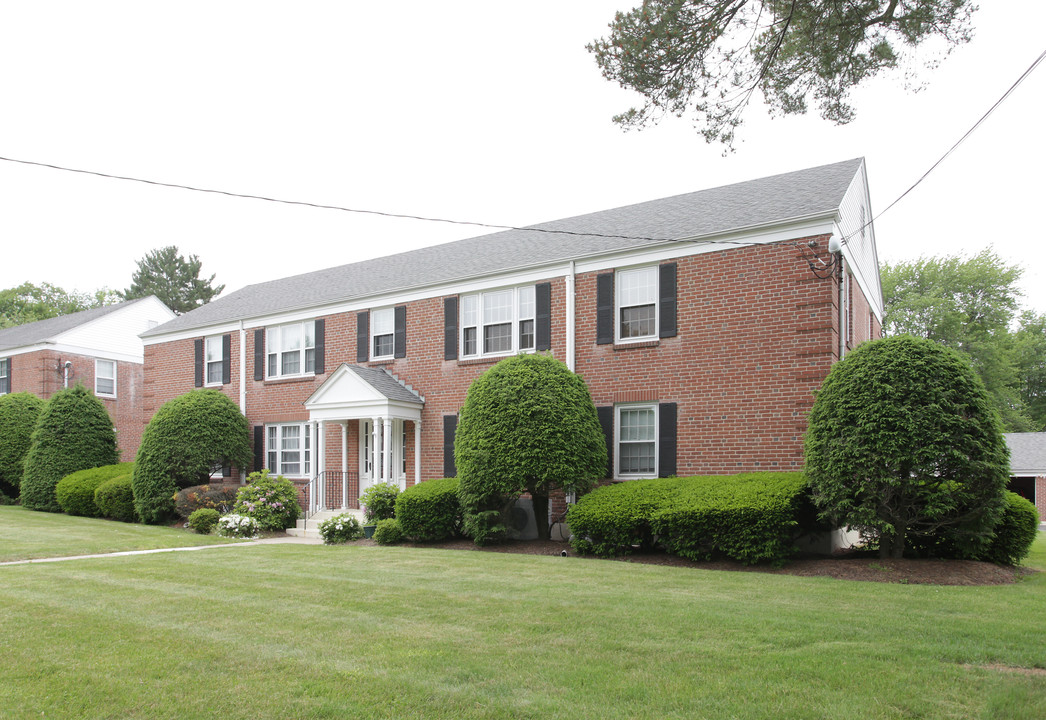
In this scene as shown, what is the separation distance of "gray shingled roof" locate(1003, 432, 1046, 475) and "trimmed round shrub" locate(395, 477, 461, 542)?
28.3 m

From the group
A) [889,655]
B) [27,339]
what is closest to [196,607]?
[889,655]

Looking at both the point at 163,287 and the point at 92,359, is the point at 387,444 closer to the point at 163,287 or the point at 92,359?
the point at 92,359

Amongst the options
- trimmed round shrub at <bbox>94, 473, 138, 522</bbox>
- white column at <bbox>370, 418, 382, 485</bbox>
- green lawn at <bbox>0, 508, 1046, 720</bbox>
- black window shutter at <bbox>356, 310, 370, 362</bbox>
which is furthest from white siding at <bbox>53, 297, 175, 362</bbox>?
green lawn at <bbox>0, 508, 1046, 720</bbox>

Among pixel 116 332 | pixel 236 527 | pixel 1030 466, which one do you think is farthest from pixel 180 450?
pixel 1030 466

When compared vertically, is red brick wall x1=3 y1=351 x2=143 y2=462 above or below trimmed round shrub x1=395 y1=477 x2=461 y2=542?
above

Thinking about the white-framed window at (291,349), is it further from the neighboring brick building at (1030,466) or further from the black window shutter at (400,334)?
the neighboring brick building at (1030,466)

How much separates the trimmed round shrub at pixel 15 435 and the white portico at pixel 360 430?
12.3m

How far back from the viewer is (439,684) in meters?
5.19

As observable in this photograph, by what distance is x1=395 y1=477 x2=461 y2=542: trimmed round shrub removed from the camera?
49.4ft

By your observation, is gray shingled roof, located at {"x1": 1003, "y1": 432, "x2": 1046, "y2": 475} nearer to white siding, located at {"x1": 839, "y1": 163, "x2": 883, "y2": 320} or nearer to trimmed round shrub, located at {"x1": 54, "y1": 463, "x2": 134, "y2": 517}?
white siding, located at {"x1": 839, "y1": 163, "x2": 883, "y2": 320}

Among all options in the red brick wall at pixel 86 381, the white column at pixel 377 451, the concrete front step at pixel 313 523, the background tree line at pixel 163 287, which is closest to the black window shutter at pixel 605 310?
the white column at pixel 377 451

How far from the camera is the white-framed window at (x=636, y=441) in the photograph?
14797mm

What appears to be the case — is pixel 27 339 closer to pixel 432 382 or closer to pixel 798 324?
pixel 432 382

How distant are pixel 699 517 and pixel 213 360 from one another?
16.9 metres
